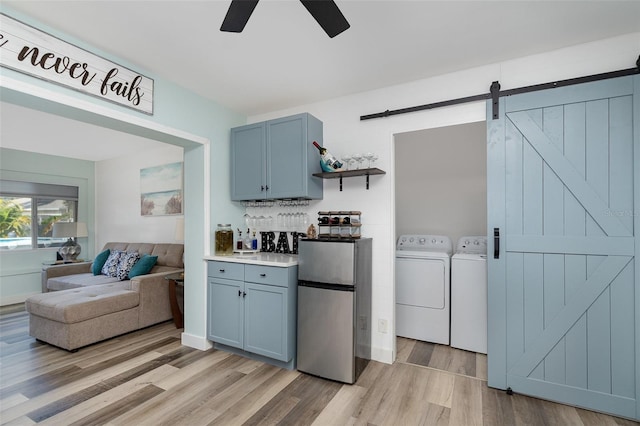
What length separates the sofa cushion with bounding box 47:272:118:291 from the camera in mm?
4285

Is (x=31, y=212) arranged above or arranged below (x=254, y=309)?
above

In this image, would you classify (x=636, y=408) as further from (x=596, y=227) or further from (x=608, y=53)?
(x=608, y=53)

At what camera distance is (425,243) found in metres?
3.79

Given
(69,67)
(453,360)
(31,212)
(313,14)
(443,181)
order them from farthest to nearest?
(31,212), (443,181), (453,360), (69,67), (313,14)

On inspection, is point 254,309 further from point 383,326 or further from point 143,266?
point 143,266

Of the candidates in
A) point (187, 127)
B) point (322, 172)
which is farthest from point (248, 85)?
point (322, 172)

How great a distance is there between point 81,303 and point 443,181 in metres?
4.31

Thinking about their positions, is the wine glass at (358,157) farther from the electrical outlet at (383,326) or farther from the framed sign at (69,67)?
the framed sign at (69,67)

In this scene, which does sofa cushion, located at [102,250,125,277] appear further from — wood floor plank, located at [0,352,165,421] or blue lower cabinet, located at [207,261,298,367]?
blue lower cabinet, located at [207,261,298,367]

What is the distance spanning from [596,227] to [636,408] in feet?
3.80

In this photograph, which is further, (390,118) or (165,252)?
(165,252)

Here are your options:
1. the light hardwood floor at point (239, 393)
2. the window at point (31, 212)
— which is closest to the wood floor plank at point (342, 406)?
the light hardwood floor at point (239, 393)

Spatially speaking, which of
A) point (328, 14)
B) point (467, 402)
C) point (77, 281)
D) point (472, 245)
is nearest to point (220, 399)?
point (467, 402)

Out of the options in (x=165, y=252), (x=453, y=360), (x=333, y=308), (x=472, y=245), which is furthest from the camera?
(x=165, y=252)
